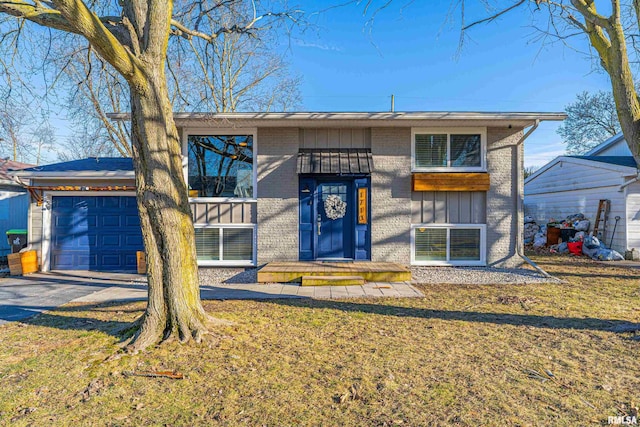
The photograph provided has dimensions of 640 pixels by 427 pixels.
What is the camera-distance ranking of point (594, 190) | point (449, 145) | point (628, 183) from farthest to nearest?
point (594, 190)
point (628, 183)
point (449, 145)

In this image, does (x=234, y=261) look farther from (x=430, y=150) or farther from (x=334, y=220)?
(x=430, y=150)

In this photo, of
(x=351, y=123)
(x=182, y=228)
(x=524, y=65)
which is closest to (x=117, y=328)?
→ (x=182, y=228)

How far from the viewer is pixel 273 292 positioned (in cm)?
646

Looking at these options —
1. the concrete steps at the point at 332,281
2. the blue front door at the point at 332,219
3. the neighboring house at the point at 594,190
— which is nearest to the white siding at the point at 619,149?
the neighboring house at the point at 594,190

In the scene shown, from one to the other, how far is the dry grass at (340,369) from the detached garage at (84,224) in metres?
3.86

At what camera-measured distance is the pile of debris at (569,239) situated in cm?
1043

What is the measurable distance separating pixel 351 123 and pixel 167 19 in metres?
4.82

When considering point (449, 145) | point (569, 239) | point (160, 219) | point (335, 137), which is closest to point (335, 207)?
point (335, 137)

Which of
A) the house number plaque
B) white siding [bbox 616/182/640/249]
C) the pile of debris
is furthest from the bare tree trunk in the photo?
white siding [bbox 616/182/640/249]

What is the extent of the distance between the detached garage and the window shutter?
7504 millimetres

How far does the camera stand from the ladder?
11291 millimetres

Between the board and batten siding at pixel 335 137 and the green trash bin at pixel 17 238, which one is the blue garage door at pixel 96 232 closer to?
the green trash bin at pixel 17 238

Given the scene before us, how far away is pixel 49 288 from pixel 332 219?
6347 millimetres

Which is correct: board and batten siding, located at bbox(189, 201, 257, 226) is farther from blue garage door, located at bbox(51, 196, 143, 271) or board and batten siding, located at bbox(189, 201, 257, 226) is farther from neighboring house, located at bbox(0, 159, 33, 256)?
neighboring house, located at bbox(0, 159, 33, 256)
